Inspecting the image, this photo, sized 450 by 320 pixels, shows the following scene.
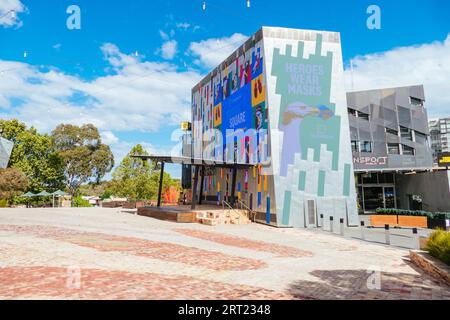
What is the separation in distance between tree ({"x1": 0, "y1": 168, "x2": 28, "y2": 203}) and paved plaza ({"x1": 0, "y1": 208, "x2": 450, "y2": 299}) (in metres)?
35.3

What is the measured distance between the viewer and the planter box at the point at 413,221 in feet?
69.8

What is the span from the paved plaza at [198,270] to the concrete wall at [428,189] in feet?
55.4

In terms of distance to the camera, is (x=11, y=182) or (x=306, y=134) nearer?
(x=306, y=134)

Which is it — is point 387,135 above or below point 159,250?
above

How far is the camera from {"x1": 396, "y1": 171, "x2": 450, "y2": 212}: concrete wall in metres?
26.1

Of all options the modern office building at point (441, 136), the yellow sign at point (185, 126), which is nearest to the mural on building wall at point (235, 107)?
the yellow sign at point (185, 126)

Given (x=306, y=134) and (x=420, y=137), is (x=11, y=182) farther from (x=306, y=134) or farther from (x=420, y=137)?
(x=420, y=137)

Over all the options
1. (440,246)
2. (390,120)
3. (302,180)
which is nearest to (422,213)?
(302,180)

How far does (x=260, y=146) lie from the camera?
22.8 meters

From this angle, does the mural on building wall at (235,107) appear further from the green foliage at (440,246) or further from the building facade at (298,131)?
the green foliage at (440,246)

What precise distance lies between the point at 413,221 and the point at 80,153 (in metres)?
48.9

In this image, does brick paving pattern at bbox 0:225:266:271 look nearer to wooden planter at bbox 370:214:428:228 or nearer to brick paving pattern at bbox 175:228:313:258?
brick paving pattern at bbox 175:228:313:258

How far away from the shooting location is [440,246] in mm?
8930
